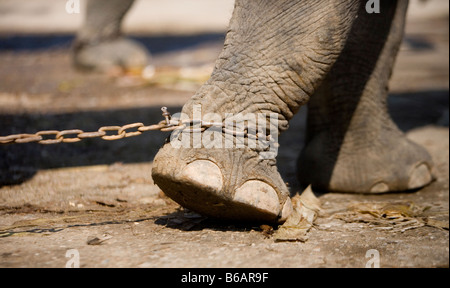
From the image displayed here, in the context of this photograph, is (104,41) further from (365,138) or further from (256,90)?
(256,90)

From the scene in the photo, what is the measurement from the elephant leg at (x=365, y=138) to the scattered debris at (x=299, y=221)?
0.89ft

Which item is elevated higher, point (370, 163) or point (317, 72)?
point (317, 72)

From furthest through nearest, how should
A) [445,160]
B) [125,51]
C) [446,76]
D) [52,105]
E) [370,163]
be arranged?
[125,51]
[446,76]
[52,105]
[445,160]
[370,163]

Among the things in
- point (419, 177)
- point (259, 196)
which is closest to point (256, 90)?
point (259, 196)

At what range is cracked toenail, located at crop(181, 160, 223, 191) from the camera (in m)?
1.58

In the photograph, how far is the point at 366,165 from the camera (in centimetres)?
227

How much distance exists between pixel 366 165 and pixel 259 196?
74cm

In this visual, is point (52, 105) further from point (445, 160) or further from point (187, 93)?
point (445, 160)

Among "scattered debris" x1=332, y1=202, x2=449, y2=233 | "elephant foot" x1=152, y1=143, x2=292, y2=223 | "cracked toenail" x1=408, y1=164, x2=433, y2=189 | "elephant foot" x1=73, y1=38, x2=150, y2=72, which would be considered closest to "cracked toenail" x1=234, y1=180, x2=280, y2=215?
"elephant foot" x1=152, y1=143, x2=292, y2=223

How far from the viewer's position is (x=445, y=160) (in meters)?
2.59

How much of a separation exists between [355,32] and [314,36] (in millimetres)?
462

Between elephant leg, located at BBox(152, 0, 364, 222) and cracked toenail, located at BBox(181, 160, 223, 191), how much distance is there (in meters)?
0.02

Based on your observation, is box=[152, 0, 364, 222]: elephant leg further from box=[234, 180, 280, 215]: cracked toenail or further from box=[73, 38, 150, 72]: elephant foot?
box=[73, 38, 150, 72]: elephant foot
